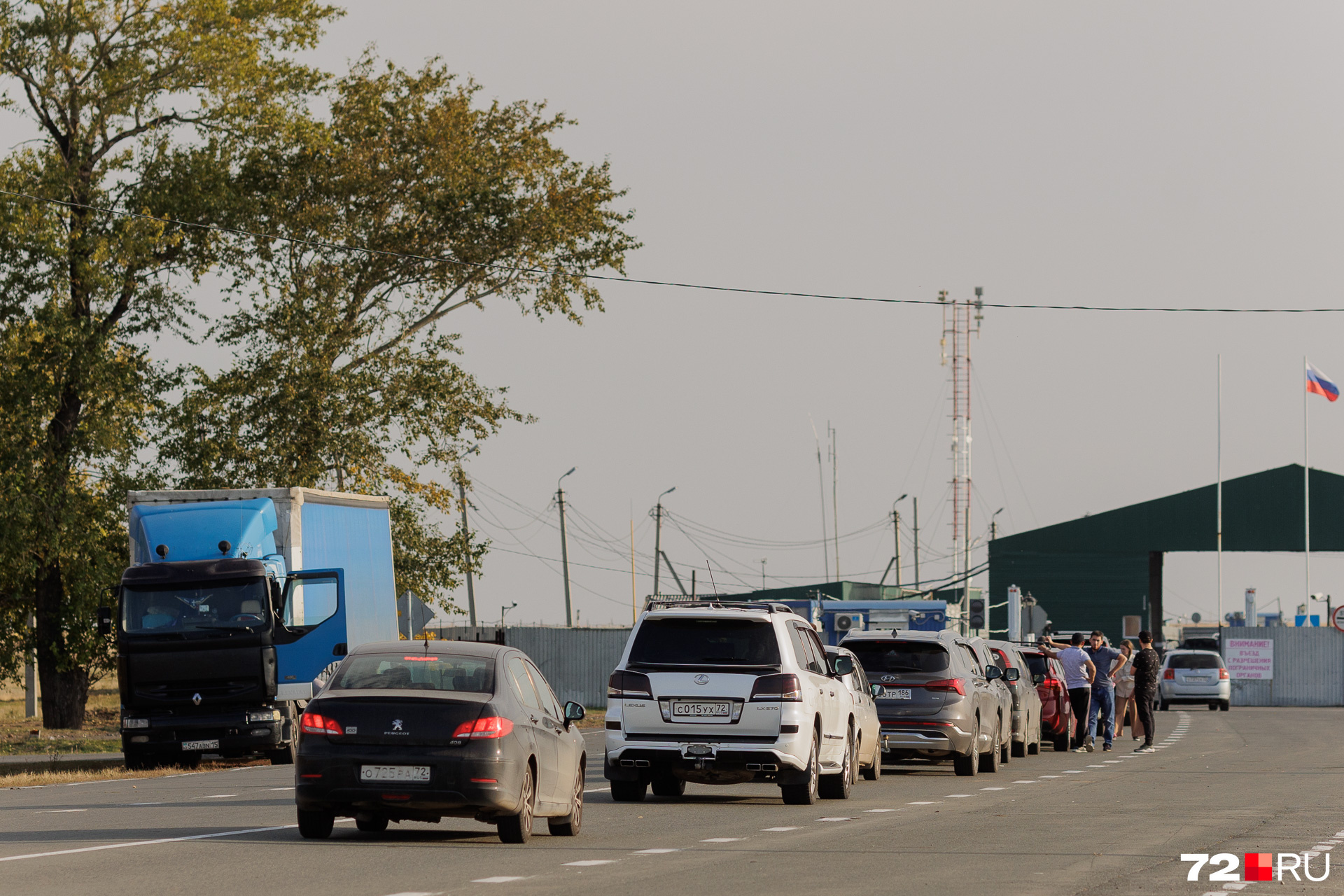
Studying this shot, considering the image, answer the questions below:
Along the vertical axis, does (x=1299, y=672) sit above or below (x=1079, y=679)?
below

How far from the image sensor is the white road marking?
40.7ft

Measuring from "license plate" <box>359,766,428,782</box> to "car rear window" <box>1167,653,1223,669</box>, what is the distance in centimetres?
4278

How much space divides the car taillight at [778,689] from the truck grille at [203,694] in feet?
34.8

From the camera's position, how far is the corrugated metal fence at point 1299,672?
207 ft

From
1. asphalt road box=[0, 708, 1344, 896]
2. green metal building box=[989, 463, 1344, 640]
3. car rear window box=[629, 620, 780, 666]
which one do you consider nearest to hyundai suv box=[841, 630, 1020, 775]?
asphalt road box=[0, 708, 1344, 896]

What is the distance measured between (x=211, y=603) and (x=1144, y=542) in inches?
2013

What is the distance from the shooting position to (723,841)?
14.0m

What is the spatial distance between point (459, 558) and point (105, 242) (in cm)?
978

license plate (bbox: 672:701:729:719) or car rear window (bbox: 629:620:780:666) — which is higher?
car rear window (bbox: 629:620:780:666)

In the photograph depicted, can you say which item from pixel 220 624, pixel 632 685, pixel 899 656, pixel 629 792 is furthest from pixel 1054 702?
pixel 632 685

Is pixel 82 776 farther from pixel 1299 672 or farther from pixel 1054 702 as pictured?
pixel 1299 672

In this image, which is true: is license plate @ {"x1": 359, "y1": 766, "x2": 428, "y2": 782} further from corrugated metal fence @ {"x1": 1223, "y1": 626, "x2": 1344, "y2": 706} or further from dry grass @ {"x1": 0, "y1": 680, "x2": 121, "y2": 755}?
corrugated metal fence @ {"x1": 1223, "y1": 626, "x2": 1344, "y2": 706}

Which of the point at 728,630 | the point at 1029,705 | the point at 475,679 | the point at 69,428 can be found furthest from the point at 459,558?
the point at 475,679

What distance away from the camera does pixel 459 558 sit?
133ft
